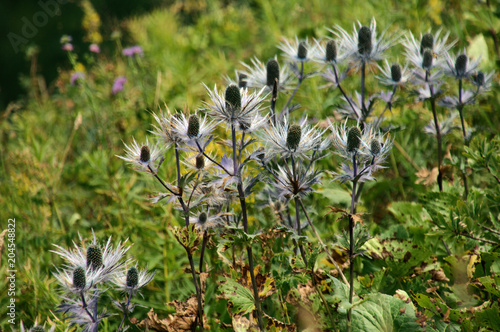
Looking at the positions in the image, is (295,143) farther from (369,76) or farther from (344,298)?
(369,76)

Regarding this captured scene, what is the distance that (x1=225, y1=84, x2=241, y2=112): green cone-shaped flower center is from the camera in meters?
1.20

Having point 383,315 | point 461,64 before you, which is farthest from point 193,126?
point 461,64

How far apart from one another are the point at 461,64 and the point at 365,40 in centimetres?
41

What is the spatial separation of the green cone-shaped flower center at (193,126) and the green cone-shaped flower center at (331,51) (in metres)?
0.67

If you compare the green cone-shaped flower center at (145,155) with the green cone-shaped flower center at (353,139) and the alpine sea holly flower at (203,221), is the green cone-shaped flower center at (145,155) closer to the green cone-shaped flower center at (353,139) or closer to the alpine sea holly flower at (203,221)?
the alpine sea holly flower at (203,221)

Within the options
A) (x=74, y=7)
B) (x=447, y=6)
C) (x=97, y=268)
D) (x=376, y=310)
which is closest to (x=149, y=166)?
(x=97, y=268)

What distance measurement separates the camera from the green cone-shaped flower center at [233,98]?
1.20m

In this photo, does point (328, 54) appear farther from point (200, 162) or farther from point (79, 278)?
point (79, 278)


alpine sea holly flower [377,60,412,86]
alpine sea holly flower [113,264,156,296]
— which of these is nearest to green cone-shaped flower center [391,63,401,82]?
alpine sea holly flower [377,60,412,86]

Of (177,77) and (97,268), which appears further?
(177,77)

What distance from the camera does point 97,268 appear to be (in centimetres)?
123

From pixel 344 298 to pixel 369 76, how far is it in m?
2.18

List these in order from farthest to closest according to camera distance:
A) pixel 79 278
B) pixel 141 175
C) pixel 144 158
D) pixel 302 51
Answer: pixel 141 175, pixel 302 51, pixel 144 158, pixel 79 278

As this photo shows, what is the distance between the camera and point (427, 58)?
1.64 m
